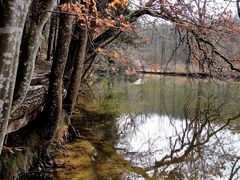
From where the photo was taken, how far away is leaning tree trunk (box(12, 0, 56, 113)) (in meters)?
2.92

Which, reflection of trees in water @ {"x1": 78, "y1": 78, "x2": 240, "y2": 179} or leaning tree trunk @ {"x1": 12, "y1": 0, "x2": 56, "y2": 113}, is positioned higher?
leaning tree trunk @ {"x1": 12, "y1": 0, "x2": 56, "y2": 113}

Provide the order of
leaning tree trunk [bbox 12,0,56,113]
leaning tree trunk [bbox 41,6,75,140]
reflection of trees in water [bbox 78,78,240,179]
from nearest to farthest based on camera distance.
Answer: leaning tree trunk [bbox 12,0,56,113]
leaning tree trunk [bbox 41,6,75,140]
reflection of trees in water [bbox 78,78,240,179]

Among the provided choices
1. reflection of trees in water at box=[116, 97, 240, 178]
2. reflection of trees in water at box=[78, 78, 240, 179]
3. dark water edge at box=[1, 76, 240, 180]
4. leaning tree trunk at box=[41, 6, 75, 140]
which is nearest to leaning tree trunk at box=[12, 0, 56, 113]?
dark water edge at box=[1, 76, 240, 180]

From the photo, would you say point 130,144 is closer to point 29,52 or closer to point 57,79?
point 57,79

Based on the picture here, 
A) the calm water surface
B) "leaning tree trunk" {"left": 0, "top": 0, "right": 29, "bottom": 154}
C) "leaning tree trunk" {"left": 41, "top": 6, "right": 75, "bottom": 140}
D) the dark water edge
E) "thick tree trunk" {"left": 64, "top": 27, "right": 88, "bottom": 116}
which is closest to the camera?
"leaning tree trunk" {"left": 0, "top": 0, "right": 29, "bottom": 154}

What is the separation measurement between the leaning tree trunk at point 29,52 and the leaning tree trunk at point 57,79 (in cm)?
328

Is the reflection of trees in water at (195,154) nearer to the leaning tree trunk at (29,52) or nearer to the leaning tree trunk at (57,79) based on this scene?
the leaning tree trunk at (57,79)

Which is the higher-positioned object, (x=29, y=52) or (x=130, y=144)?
(x=29, y=52)

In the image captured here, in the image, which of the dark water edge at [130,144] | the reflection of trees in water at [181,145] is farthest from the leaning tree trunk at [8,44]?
the reflection of trees in water at [181,145]

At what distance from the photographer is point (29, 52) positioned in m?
3.05

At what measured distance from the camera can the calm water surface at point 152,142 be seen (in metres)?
7.64

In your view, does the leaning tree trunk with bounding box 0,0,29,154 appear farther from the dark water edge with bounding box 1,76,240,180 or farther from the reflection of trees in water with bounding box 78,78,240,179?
the reflection of trees in water with bounding box 78,78,240,179

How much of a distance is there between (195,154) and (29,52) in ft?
25.1

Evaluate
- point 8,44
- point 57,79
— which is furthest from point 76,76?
point 8,44
